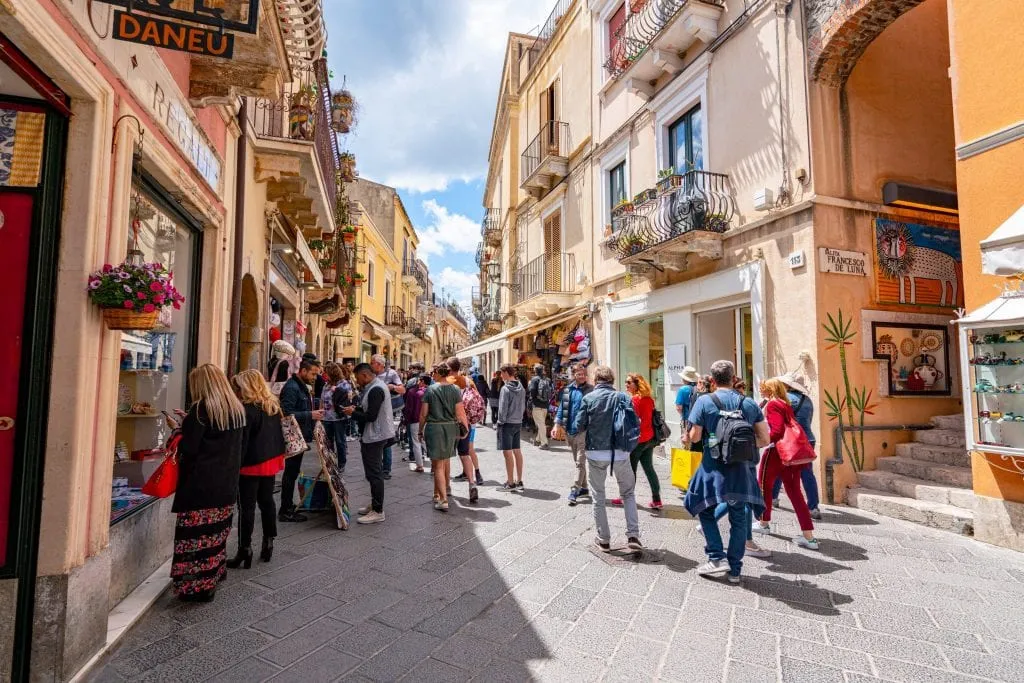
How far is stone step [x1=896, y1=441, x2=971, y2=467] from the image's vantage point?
21.4 ft

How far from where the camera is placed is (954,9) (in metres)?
5.63

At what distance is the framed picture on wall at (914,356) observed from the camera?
724 centimetres

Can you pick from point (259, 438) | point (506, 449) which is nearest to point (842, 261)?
point (506, 449)

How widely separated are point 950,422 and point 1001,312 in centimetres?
276

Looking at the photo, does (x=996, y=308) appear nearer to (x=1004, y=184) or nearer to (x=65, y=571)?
(x=1004, y=184)

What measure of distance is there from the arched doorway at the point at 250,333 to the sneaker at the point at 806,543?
7.50m

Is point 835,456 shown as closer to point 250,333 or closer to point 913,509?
point 913,509

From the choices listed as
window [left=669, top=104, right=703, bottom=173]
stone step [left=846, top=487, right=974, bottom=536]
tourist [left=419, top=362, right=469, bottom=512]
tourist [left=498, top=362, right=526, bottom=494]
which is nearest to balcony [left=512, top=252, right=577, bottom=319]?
window [left=669, top=104, right=703, bottom=173]

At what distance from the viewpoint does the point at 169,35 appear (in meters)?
3.08

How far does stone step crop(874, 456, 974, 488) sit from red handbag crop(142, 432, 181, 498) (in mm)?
7327

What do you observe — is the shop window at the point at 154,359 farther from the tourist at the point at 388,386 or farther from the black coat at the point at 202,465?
the tourist at the point at 388,386

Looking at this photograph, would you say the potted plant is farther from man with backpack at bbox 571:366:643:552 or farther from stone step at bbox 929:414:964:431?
stone step at bbox 929:414:964:431

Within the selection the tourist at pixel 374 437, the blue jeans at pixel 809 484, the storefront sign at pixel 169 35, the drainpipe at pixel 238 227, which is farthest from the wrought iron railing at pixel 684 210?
the storefront sign at pixel 169 35

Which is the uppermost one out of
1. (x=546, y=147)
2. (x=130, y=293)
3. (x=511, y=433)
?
(x=546, y=147)
